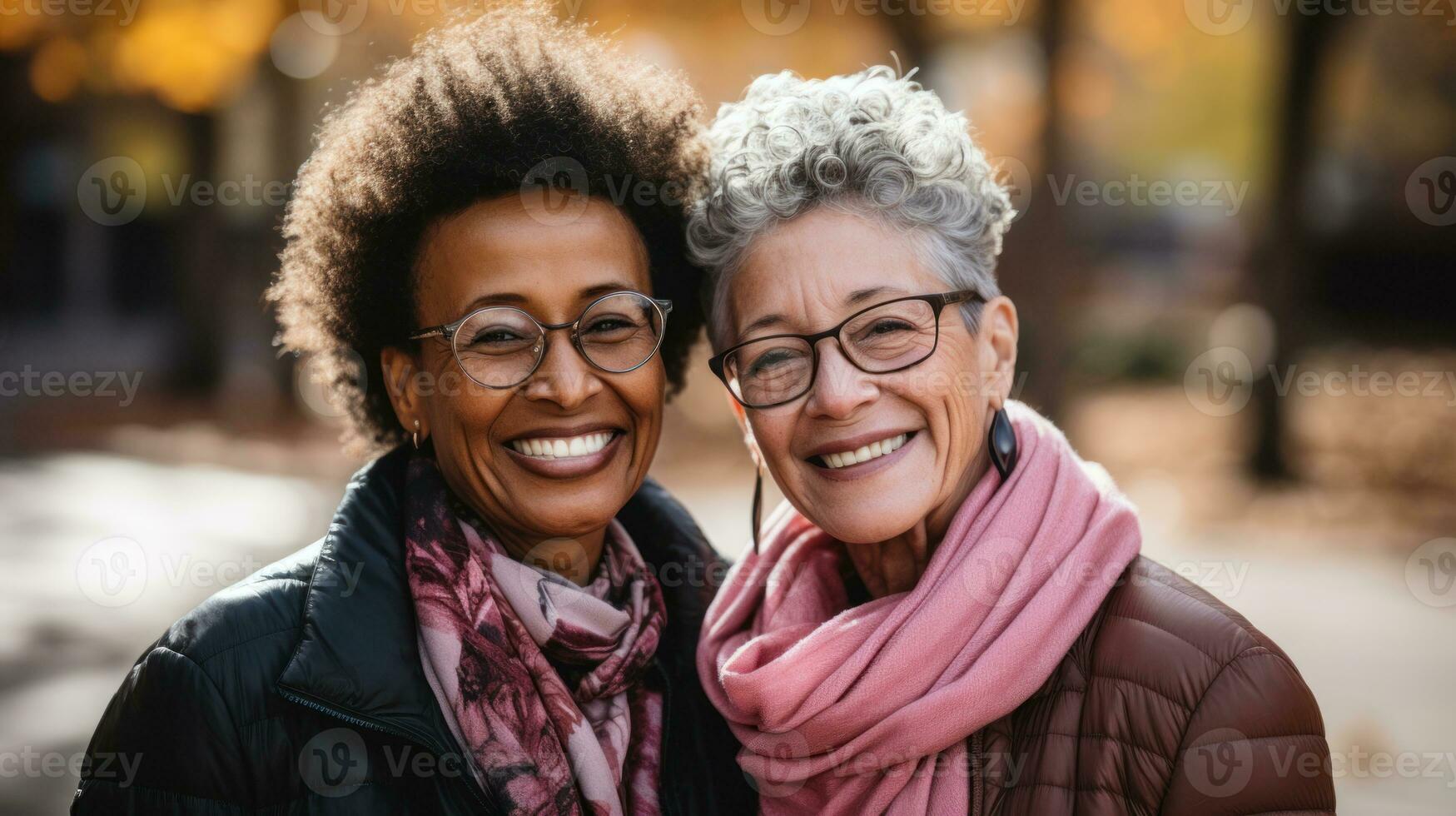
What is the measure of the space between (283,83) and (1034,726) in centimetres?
1400

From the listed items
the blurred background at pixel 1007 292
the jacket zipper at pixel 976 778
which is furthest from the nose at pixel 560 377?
the blurred background at pixel 1007 292

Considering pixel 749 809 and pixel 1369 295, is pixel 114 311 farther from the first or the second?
pixel 1369 295

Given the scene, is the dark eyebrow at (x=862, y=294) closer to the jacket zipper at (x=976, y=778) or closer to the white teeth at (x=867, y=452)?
the white teeth at (x=867, y=452)

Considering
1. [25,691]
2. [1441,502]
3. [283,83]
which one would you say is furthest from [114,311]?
[1441,502]

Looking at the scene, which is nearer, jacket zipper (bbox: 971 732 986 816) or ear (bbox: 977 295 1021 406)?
jacket zipper (bbox: 971 732 986 816)

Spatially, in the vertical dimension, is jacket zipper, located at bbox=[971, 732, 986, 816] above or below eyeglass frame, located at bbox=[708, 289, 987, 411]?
below

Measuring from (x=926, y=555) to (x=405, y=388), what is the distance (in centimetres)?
133

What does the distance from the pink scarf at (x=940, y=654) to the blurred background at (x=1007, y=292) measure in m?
2.03

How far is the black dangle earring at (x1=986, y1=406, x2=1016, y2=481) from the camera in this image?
2.56 metres

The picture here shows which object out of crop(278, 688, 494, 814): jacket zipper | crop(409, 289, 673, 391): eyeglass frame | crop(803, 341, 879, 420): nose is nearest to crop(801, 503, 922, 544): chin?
crop(803, 341, 879, 420): nose

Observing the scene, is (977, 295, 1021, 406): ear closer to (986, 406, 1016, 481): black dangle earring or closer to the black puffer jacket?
(986, 406, 1016, 481): black dangle earring

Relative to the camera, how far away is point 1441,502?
29.6ft

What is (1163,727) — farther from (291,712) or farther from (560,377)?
(291,712)

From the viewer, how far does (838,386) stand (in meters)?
2.46
